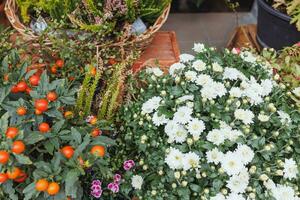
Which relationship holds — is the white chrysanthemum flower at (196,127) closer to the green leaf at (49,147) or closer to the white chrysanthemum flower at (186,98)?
the white chrysanthemum flower at (186,98)

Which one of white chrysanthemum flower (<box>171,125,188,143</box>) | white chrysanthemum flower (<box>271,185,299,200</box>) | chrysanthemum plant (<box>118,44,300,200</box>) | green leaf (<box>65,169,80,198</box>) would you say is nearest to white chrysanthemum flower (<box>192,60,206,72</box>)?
chrysanthemum plant (<box>118,44,300,200</box>)

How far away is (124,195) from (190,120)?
343mm

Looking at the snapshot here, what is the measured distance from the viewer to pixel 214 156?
1157 mm

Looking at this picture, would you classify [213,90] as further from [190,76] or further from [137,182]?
[137,182]

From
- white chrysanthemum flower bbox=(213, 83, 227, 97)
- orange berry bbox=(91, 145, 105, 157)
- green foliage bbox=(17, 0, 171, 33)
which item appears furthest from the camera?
green foliage bbox=(17, 0, 171, 33)

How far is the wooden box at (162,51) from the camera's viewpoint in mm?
1727

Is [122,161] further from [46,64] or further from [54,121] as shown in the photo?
[46,64]

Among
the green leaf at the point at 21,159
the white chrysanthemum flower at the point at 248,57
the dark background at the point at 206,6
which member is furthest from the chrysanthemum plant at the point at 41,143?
the dark background at the point at 206,6

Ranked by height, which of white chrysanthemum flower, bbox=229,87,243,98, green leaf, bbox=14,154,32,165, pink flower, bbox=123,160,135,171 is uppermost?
green leaf, bbox=14,154,32,165

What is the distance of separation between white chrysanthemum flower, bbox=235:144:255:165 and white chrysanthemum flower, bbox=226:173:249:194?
0.13 feet

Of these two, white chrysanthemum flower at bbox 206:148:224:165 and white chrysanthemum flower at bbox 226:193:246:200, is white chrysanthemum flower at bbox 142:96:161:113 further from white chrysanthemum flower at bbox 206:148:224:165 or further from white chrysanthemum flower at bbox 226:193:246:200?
white chrysanthemum flower at bbox 226:193:246:200

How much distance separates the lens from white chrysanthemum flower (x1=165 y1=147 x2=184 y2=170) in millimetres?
1170

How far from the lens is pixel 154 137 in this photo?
127 centimetres

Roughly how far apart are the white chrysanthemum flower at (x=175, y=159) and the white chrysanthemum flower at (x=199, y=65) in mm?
287
